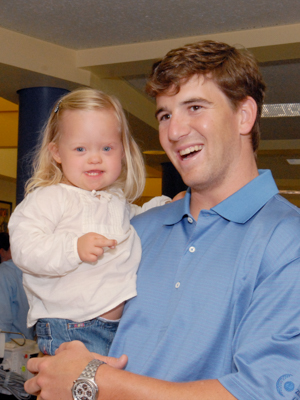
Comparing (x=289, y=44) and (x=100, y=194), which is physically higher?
(x=289, y=44)

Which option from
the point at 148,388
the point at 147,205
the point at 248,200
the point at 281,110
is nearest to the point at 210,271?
the point at 248,200

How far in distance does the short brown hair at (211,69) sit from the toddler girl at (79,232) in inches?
12.1

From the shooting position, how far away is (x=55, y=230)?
1522 mm

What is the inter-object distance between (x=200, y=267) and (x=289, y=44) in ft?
9.93

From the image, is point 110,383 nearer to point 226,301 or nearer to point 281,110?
point 226,301

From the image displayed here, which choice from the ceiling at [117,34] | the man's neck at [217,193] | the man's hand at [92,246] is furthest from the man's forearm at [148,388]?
the ceiling at [117,34]

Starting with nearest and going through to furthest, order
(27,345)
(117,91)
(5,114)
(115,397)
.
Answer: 1. (115,397)
2. (27,345)
3. (117,91)
4. (5,114)

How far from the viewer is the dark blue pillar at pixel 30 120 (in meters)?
4.32

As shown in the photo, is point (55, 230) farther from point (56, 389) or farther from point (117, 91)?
point (117, 91)

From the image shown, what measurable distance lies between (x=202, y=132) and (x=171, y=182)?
710 cm

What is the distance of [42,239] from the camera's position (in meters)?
1.40

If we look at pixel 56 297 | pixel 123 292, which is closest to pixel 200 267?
pixel 123 292

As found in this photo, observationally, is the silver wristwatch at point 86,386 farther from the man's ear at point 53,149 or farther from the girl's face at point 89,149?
the man's ear at point 53,149

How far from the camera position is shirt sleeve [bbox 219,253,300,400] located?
99cm
